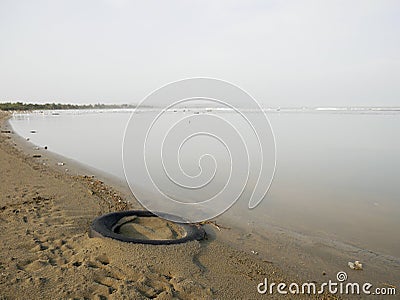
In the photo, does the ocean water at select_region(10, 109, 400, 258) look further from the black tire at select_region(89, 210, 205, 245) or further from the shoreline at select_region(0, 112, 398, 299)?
the black tire at select_region(89, 210, 205, 245)

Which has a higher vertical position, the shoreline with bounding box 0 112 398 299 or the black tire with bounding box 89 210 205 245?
the black tire with bounding box 89 210 205 245

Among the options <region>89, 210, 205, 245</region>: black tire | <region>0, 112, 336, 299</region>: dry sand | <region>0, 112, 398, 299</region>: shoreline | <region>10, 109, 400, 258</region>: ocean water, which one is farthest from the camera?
<region>10, 109, 400, 258</region>: ocean water

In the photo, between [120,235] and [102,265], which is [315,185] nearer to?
[120,235]

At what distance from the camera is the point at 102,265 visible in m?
4.48

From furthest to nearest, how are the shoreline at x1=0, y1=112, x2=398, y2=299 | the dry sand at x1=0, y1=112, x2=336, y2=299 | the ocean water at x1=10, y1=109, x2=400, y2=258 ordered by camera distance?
the ocean water at x1=10, y1=109, x2=400, y2=258
the shoreline at x1=0, y1=112, x2=398, y2=299
the dry sand at x1=0, y1=112, x2=336, y2=299

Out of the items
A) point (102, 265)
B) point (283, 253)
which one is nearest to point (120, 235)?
point (102, 265)

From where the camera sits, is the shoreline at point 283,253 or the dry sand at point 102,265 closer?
the dry sand at point 102,265

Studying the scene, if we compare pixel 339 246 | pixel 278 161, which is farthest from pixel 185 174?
pixel 339 246

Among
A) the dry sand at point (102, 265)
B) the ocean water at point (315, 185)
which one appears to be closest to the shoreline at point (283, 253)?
the dry sand at point (102, 265)

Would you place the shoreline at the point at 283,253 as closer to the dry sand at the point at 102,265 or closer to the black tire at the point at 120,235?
the dry sand at the point at 102,265

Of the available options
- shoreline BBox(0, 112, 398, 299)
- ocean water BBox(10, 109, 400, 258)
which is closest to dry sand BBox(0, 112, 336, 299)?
shoreline BBox(0, 112, 398, 299)

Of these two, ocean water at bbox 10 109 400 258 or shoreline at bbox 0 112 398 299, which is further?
ocean water at bbox 10 109 400 258

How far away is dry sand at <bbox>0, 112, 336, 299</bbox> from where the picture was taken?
3912 mm

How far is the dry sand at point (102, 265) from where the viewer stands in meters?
3.91
